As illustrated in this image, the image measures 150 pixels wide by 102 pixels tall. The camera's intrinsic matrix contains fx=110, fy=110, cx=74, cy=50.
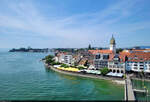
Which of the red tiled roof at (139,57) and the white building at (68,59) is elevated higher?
the red tiled roof at (139,57)

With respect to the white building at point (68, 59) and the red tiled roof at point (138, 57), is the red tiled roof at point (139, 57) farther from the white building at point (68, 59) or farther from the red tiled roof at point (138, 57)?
the white building at point (68, 59)

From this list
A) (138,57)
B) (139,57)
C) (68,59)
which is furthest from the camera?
(68,59)

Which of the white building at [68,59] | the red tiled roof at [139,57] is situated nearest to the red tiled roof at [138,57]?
the red tiled roof at [139,57]

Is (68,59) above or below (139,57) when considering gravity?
below

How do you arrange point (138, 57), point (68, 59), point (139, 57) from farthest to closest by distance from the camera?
point (68, 59), point (138, 57), point (139, 57)

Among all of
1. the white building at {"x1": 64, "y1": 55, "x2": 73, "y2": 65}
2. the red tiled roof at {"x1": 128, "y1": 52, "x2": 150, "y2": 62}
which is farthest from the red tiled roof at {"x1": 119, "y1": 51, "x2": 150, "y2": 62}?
the white building at {"x1": 64, "y1": 55, "x2": 73, "y2": 65}

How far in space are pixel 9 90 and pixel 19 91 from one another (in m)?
2.41

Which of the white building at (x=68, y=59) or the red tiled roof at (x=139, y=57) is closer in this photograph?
the red tiled roof at (x=139, y=57)

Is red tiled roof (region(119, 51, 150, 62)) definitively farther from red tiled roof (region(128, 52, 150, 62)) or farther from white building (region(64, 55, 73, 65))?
white building (region(64, 55, 73, 65))

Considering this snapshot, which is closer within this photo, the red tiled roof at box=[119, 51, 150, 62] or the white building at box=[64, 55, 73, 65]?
the red tiled roof at box=[119, 51, 150, 62]

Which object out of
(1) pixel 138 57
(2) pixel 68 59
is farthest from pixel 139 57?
(2) pixel 68 59

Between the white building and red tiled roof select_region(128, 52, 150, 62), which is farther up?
red tiled roof select_region(128, 52, 150, 62)

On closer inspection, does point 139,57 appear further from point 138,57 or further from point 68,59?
point 68,59

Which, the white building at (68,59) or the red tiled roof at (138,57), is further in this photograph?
the white building at (68,59)
